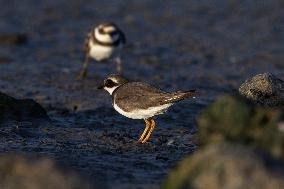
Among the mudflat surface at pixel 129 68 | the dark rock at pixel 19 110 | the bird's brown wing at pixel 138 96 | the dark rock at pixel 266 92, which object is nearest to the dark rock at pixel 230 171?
the mudflat surface at pixel 129 68

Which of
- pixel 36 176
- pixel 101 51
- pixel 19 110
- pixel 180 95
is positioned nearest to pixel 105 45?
pixel 101 51

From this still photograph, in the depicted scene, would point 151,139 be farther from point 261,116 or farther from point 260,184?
point 260,184

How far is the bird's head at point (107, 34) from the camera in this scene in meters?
15.5

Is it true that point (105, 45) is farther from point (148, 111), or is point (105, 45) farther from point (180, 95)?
point (180, 95)

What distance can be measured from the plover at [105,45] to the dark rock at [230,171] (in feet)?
32.1

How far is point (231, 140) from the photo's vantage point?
6.38 m

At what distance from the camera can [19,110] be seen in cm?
1045

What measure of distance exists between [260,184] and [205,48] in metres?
12.7

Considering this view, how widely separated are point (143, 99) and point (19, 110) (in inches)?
80.4

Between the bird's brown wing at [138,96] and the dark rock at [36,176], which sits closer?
the dark rock at [36,176]

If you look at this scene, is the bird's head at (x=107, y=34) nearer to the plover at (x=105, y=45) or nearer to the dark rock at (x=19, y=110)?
the plover at (x=105, y=45)

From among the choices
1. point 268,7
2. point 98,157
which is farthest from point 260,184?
point 268,7

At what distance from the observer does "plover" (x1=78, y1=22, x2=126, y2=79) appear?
15508 mm

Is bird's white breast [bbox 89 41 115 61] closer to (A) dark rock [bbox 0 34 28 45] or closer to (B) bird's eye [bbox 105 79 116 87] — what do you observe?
(A) dark rock [bbox 0 34 28 45]
